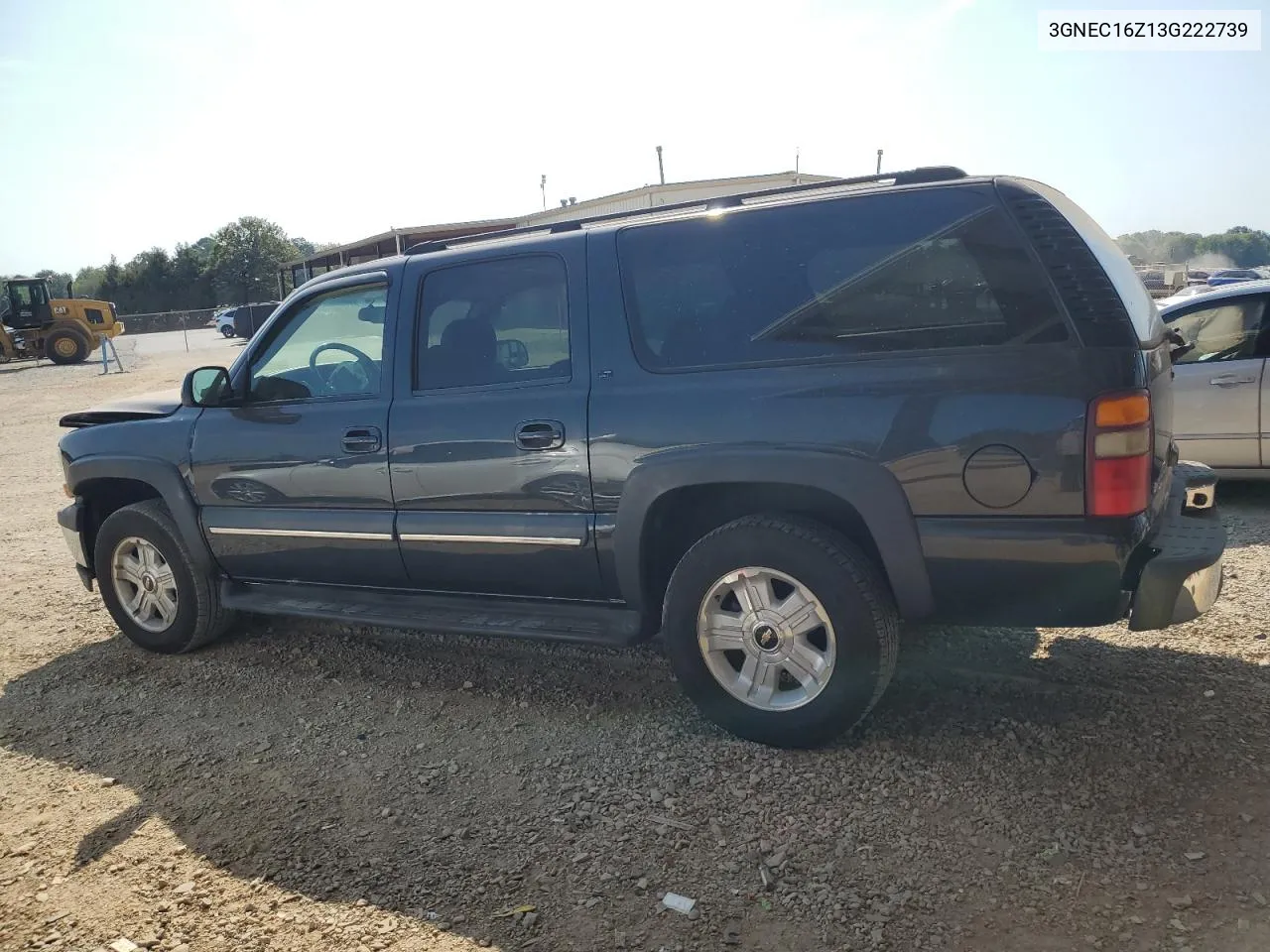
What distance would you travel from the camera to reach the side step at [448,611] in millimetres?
3725

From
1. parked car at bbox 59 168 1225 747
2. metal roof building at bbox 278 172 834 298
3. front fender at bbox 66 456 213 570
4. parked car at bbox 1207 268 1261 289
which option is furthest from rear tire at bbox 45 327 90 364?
parked car at bbox 1207 268 1261 289

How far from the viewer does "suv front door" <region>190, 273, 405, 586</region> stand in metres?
4.15

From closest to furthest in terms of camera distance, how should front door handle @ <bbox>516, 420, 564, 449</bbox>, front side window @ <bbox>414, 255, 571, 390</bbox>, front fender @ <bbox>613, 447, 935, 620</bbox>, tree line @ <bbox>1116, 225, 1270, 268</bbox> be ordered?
Result: front fender @ <bbox>613, 447, 935, 620</bbox>, front door handle @ <bbox>516, 420, 564, 449</bbox>, front side window @ <bbox>414, 255, 571, 390</bbox>, tree line @ <bbox>1116, 225, 1270, 268</bbox>

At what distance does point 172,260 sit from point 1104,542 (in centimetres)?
8639

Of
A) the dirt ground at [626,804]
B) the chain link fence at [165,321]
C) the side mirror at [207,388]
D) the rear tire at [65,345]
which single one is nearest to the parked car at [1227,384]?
the dirt ground at [626,804]

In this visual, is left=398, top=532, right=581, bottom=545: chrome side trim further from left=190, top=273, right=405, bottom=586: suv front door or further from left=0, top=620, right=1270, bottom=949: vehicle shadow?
left=0, top=620, right=1270, bottom=949: vehicle shadow

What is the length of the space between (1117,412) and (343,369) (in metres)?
3.11

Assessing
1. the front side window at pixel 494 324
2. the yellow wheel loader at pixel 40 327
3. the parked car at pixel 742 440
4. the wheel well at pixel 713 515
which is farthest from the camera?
the yellow wheel loader at pixel 40 327

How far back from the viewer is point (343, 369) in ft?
14.2

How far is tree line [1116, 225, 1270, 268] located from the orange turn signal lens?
244ft

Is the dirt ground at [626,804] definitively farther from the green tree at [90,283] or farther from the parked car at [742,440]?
the green tree at [90,283]

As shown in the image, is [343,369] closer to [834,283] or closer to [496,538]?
[496,538]

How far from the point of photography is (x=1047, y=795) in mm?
3070

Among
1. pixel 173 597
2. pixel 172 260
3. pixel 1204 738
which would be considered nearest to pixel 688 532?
pixel 1204 738
